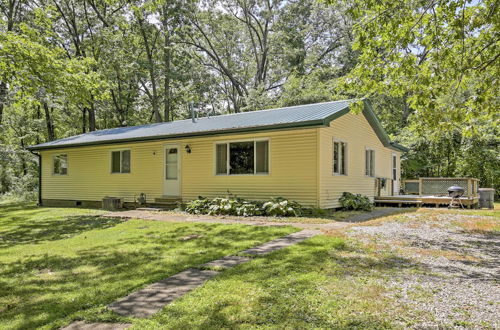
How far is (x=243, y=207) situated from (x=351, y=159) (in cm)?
446

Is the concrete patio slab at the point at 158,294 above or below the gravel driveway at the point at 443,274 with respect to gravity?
below

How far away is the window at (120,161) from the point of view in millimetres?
14156

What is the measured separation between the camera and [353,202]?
11.0 meters

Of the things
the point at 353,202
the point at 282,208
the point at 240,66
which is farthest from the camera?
the point at 240,66

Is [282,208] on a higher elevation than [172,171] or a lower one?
lower

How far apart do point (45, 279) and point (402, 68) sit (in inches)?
287

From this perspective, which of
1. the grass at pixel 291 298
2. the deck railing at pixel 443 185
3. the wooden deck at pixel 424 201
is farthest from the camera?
the deck railing at pixel 443 185

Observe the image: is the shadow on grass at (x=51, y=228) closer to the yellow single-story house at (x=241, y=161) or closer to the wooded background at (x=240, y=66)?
the yellow single-story house at (x=241, y=161)

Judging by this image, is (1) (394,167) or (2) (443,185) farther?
(1) (394,167)

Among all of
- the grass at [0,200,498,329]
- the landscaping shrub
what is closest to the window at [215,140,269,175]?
the landscaping shrub

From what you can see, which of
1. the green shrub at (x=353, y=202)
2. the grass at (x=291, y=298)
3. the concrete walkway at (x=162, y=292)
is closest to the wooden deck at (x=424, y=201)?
the green shrub at (x=353, y=202)

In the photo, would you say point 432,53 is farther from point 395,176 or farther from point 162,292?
point 395,176

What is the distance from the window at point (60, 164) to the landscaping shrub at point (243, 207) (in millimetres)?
8046

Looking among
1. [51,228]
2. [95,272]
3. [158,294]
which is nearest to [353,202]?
[95,272]
